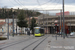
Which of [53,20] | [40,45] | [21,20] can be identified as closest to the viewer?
[40,45]

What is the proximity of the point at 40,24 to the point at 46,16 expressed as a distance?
6.11 m

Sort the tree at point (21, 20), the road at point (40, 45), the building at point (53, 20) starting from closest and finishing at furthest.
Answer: the road at point (40, 45), the tree at point (21, 20), the building at point (53, 20)

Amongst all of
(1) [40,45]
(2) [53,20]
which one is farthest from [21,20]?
(1) [40,45]

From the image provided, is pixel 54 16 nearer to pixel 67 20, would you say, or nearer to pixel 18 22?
pixel 67 20

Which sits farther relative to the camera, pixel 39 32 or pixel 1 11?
pixel 39 32

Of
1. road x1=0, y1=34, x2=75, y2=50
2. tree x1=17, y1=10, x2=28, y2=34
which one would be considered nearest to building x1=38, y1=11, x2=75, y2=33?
tree x1=17, y1=10, x2=28, y2=34

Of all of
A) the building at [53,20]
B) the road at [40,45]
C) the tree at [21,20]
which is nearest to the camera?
the road at [40,45]

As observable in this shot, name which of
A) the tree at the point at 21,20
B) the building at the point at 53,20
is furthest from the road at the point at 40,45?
the building at the point at 53,20

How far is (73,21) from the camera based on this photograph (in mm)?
99875

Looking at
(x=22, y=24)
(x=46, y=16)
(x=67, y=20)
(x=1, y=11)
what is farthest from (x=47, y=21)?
(x=1, y=11)

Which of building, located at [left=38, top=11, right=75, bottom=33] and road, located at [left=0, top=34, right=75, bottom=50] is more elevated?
building, located at [left=38, top=11, right=75, bottom=33]

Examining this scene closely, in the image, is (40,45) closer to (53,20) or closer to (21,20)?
(21,20)

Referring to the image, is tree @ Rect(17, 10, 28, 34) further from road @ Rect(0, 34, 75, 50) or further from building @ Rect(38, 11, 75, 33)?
road @ Rect(0, 34, 75, 50)

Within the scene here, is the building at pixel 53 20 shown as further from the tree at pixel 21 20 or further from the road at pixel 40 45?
the road at pixel 40 45
